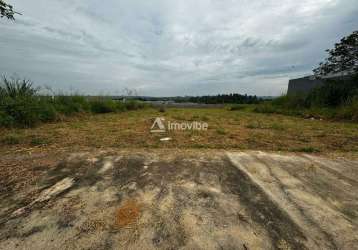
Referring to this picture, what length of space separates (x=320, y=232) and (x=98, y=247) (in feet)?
4.64

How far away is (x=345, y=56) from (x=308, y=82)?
652 centimetres

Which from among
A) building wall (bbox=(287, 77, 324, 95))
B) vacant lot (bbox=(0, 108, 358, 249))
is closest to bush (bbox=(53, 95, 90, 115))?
vacant lot (bbox=(0, 108, 358, 249))

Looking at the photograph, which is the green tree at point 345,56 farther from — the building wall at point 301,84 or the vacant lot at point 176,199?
the vacant lot at point 176,199

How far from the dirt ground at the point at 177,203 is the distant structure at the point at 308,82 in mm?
12031

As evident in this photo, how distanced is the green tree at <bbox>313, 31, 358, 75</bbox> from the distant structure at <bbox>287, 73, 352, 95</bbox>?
443 mm

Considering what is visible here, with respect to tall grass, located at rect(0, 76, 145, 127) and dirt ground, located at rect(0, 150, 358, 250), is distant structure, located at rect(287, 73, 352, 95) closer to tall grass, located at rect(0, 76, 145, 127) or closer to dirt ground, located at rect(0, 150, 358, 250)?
dirt ground, located at rect(0, 150, 358, 250)


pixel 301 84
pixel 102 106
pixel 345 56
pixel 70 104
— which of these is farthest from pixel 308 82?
pixel 70 104

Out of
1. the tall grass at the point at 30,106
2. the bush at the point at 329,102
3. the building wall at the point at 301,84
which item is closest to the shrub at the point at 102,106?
the tall grass at the point at 30,106

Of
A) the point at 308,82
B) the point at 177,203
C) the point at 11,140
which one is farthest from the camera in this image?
the point at 308,82

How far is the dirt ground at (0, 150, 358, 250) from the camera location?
1219mm

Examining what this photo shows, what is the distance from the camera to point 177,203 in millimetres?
1612

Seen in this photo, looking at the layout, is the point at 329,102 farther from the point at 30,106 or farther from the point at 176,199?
the point at 30,106

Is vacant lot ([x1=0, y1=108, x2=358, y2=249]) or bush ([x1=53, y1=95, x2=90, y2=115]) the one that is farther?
bush ([x1=53, y1=95, x2=90, y2=115])

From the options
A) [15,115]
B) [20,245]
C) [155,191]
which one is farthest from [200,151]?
[15,115]
